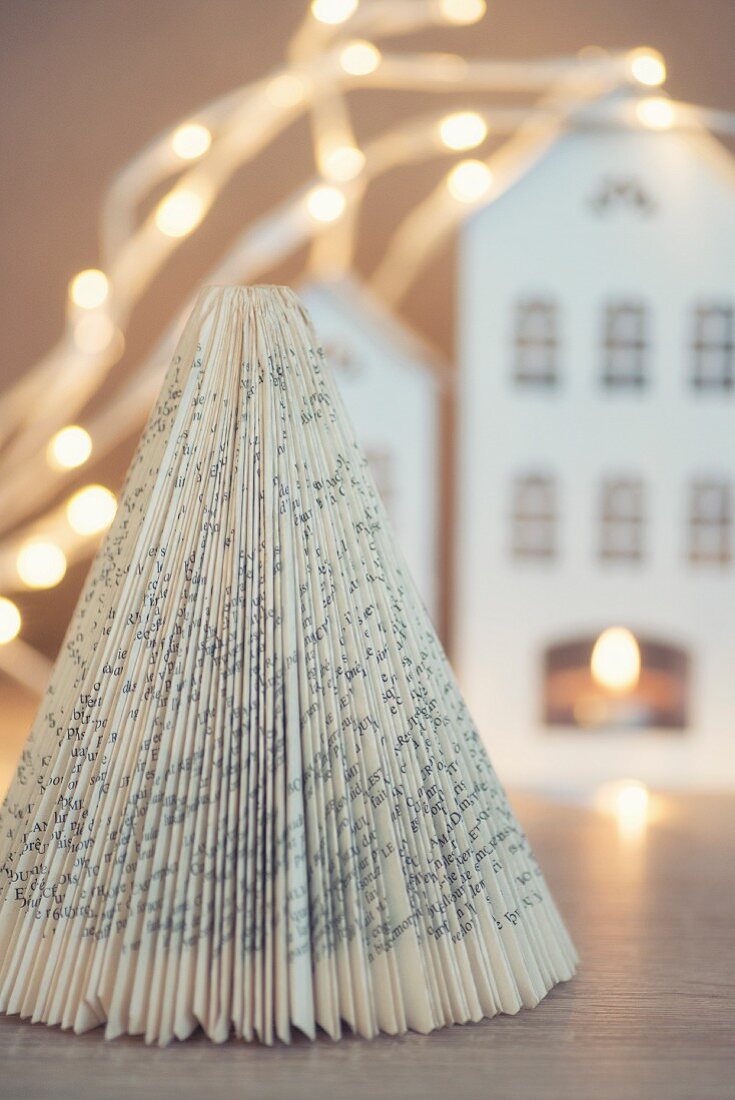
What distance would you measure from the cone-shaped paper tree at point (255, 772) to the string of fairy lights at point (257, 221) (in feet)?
2.44

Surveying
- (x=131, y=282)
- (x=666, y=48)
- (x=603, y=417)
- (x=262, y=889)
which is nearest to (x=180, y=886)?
(x=262, y=889)

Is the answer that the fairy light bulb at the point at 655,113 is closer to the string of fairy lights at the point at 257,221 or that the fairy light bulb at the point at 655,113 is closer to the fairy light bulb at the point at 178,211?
the string of fairy lights at the point at 257,221

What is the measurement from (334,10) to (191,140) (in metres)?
0.19

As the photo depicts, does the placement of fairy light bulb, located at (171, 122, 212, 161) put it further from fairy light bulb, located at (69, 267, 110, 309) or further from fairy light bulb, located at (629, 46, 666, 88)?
fairy light bulb, located at (629, 46, 666, 88)

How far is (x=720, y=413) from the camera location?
1116 millimetres

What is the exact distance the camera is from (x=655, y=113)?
3.51 ft

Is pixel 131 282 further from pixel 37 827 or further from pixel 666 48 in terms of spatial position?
pixel 37 827

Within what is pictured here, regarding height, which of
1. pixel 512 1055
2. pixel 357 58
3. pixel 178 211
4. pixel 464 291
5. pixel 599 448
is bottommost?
pixel 512 1055

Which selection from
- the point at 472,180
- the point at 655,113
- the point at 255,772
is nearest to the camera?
the point at 255,772

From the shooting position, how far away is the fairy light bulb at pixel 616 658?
44.2 inches

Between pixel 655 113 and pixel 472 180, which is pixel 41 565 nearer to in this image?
pixel 472 180

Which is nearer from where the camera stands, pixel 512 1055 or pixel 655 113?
pixel 512 1055

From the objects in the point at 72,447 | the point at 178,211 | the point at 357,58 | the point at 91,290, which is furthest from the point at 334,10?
the point at 72,447

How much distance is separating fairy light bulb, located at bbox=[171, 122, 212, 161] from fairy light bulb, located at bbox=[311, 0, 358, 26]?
0.54ft
